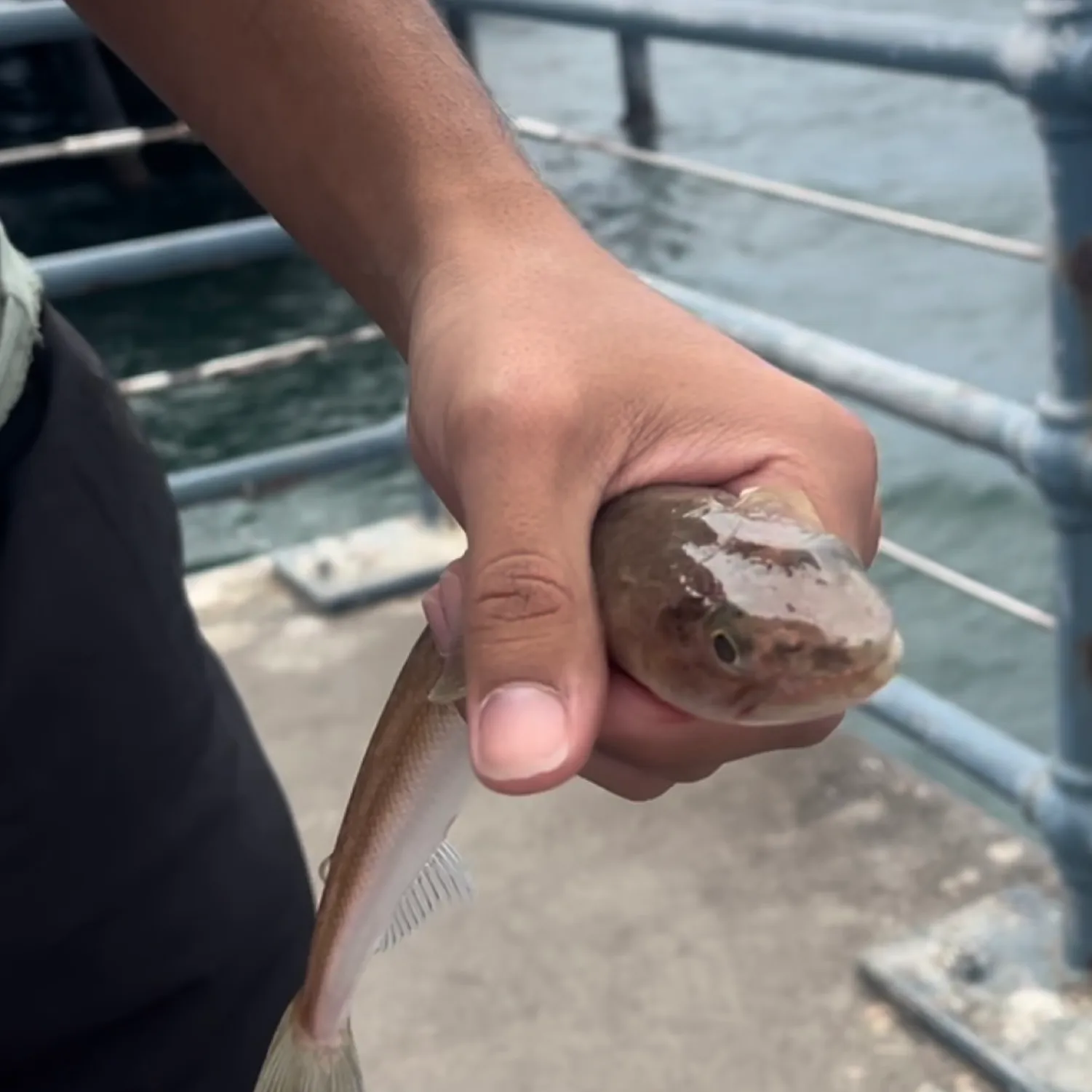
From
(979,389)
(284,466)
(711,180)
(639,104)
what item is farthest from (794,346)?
(639,104)

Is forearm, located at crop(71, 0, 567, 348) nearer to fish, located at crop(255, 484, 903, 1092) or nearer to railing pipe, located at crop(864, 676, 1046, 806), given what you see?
fish, located at crop(255, 484, 903, 1092)

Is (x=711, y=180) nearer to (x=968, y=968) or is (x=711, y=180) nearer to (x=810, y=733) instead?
(x=968, y=968)

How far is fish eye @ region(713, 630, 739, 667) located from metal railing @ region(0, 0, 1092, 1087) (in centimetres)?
88

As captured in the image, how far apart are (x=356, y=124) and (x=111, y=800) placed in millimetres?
478

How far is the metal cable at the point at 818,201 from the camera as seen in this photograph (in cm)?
178

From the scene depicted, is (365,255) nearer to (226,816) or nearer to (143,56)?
(143,56)

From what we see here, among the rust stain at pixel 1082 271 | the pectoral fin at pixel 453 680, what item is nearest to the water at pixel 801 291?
the rust stain at pixel 1082 271

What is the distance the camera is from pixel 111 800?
1.12 m

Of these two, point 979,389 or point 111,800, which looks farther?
point 979,389

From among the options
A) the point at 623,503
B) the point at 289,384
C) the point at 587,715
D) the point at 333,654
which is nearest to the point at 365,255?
the point at 623,503

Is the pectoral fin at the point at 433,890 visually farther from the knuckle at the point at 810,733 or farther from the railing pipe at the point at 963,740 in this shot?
the railing pipe at the point at 963,740

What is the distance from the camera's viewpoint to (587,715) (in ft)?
2.43

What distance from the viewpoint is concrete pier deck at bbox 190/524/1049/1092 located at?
6.03ft

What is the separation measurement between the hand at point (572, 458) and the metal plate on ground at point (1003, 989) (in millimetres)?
1004
